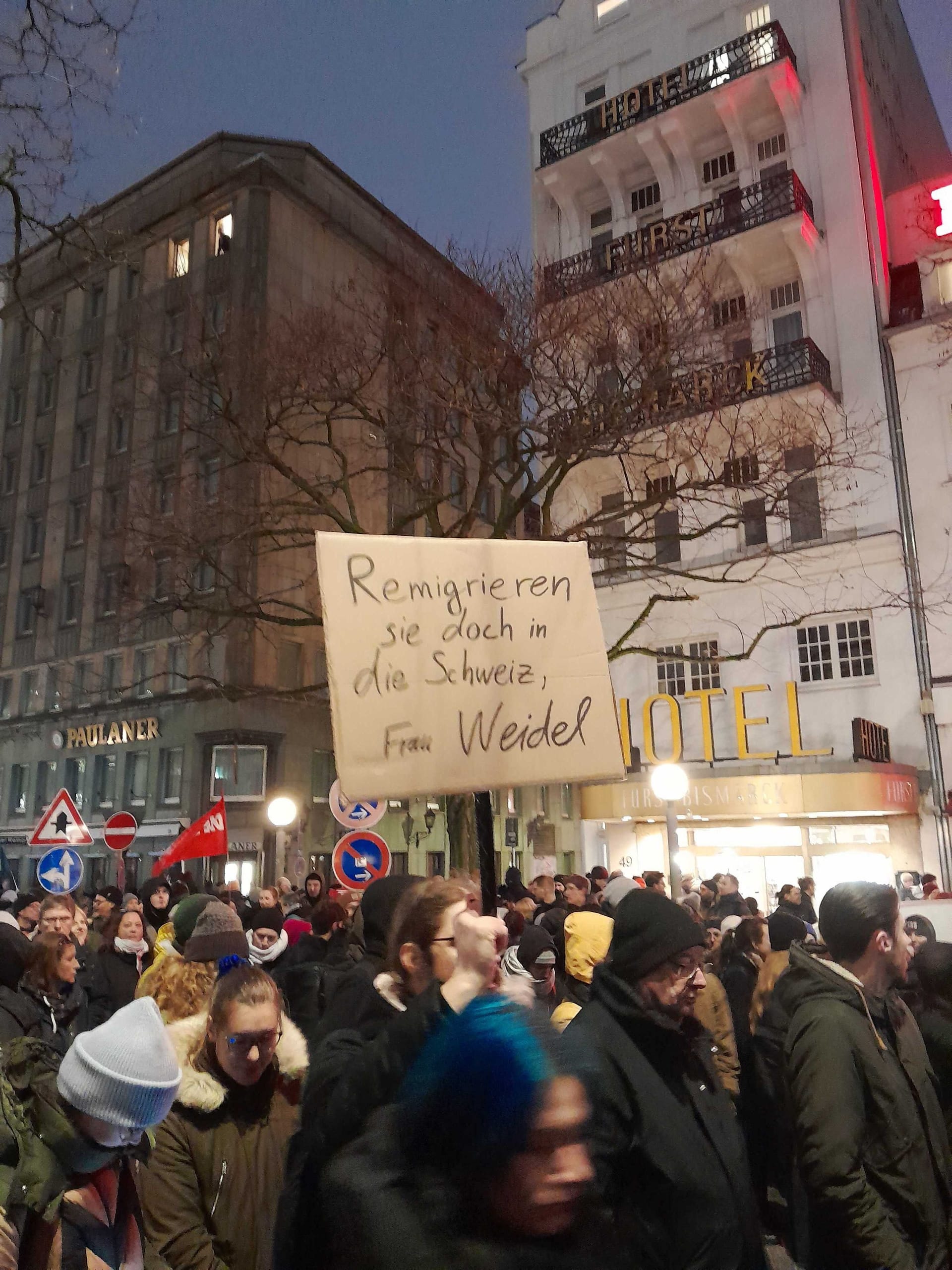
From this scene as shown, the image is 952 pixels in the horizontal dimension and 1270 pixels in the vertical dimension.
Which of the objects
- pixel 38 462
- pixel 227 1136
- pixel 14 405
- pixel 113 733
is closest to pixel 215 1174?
pixel 227 1136

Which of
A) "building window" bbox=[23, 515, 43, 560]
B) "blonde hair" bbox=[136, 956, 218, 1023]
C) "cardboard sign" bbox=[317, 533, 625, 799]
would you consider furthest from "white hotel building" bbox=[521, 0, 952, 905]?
"building window" bbox=[23, 515, 43, 560]

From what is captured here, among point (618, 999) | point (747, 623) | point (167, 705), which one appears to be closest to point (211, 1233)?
point (618, 999)

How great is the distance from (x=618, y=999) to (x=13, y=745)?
40.6 metres

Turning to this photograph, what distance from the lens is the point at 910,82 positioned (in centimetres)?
3111

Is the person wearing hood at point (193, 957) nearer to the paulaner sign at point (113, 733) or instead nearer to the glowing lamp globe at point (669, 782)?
the glowing lamp globe at point (669, 782)

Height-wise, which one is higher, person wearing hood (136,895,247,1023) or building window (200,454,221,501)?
building window (200,454,221,501)

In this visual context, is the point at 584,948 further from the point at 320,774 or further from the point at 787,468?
the point at 320,774

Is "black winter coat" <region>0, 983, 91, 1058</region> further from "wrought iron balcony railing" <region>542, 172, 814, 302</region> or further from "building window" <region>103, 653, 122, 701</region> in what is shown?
"building window" <region>103, 653, 122, 701</region>

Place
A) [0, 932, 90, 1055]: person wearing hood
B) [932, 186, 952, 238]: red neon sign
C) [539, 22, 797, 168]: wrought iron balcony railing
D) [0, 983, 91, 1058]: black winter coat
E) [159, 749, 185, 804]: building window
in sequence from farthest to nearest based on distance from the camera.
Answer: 1. [159, 749, 185, 804]: building window
2. [539, 22, 797, 168]: wrought iron balcony railing
3. [932, 186, 952, 238]: red neon sign
4. [0, 932, 90, 1055]: person wearing hood
5. [0, 983, 91, 1058]: black winter coat

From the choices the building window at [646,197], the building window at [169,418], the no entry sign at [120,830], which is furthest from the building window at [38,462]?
the no entry sign at [120,830]

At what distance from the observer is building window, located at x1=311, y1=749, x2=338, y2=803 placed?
3350 centimetres

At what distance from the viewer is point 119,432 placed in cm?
3884

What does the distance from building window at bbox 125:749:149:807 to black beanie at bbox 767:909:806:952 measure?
30345mm

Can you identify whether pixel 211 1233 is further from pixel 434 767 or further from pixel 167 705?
pixel 167 705
